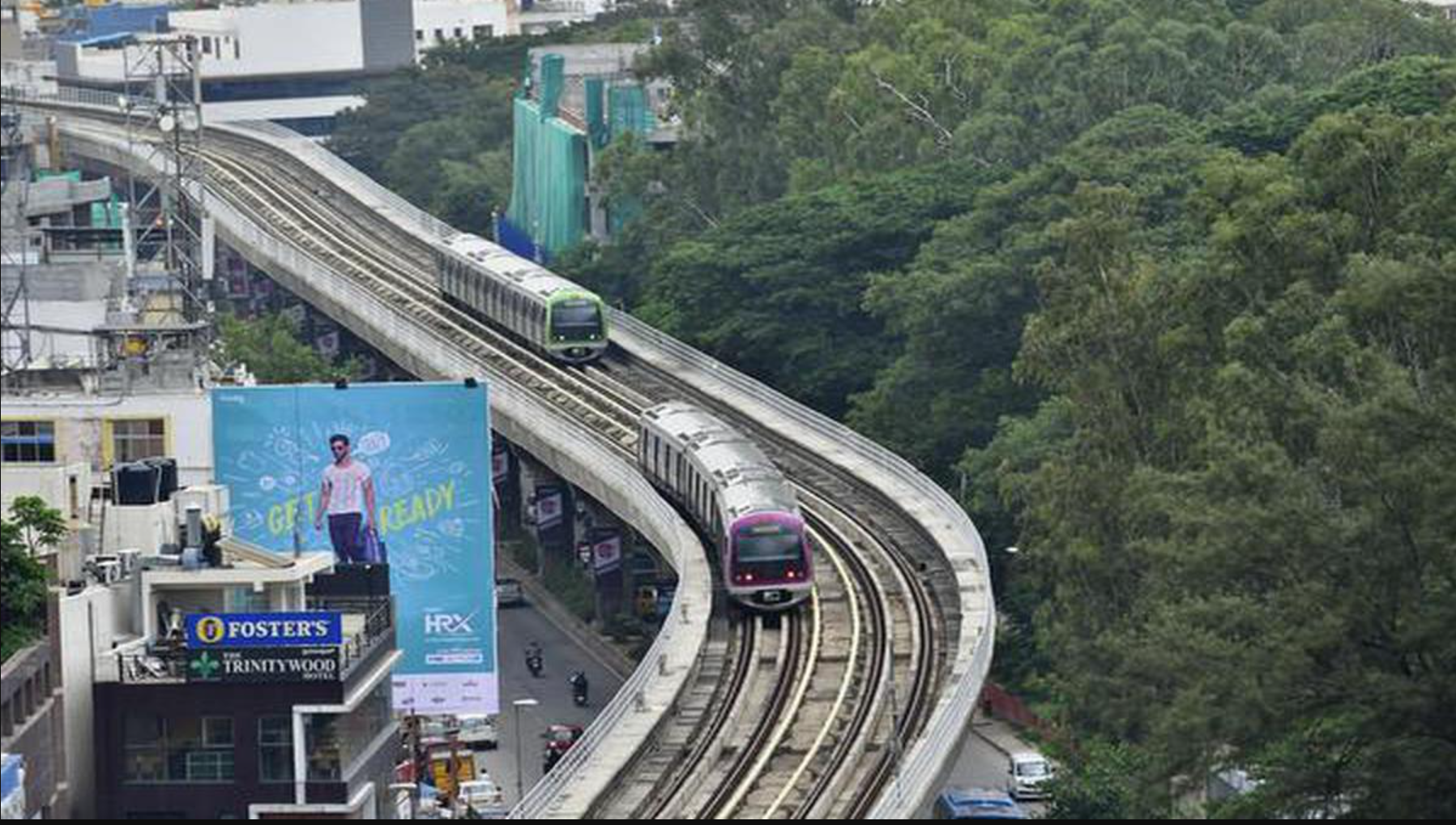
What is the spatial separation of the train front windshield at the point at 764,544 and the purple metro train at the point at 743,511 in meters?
0.02

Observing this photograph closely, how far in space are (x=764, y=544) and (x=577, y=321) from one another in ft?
128

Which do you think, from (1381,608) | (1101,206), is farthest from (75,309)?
(1381,608)

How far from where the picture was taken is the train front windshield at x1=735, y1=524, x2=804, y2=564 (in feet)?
314

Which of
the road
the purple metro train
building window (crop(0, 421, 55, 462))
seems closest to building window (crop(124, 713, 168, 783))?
building window (crop(0, 421, 55, 462))

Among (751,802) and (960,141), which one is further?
(960,141)

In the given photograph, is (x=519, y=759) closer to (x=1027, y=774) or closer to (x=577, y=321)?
(x=1027, y=774)

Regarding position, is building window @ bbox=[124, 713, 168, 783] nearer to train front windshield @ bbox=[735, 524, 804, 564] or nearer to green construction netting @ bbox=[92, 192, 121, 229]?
train front windshield @ bbox=[735, 524, 804, 564]

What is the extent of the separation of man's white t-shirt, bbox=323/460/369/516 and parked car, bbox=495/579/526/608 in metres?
33.8

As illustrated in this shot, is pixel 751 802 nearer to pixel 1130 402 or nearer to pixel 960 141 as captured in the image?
pixel 1130 402

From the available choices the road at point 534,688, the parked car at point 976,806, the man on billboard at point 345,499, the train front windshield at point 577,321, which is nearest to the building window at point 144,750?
the parked car at point 976,806

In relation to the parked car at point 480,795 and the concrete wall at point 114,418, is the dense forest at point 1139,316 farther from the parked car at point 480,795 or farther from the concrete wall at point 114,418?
the concrete wall at point 114,418

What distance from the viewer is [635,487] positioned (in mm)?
111688

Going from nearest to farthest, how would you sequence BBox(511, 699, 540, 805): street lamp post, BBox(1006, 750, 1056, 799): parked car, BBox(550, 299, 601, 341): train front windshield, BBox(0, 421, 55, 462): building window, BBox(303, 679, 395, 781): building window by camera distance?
BBox(303, 679, 395, 781): building window
BBox(0, 421, 55, 462): building window
BBox(1006, 750, 1056, 799): parked car
BBox(511, 699, 540, 805): street lamp post
BBox(550, 299, 601, 341): train front windshield

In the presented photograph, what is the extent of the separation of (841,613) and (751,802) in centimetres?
1894
